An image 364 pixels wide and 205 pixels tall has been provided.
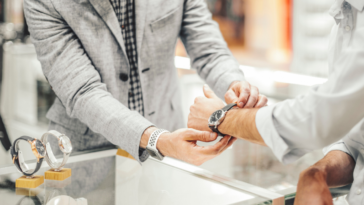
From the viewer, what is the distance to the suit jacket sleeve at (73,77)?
1.37 m

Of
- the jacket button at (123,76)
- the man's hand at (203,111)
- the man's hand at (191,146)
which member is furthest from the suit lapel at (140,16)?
the man's hand at (191,146)

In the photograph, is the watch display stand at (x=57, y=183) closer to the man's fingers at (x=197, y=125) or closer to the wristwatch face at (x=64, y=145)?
the wristwatch face at (x=64, y=145)

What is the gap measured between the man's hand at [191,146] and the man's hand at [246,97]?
136 mm

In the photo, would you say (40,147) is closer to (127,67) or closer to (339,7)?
(127,67)

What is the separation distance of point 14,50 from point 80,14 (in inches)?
136

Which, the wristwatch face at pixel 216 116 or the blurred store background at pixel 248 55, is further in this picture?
the blurred store background at pixel 248 55

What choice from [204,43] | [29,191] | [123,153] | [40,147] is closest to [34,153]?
[40,147]

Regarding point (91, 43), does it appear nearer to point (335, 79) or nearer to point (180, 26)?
point (180, 26)

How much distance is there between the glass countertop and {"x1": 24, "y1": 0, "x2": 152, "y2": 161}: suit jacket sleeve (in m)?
0.14

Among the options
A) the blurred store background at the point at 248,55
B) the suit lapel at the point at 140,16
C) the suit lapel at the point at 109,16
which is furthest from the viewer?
the blurred store background at the point at 248,55

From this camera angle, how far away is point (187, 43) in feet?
6.02

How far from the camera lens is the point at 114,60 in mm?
1568

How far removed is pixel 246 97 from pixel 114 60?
56 centimetres

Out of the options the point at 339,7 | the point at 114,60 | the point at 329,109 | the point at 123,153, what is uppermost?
the point at 339,7
